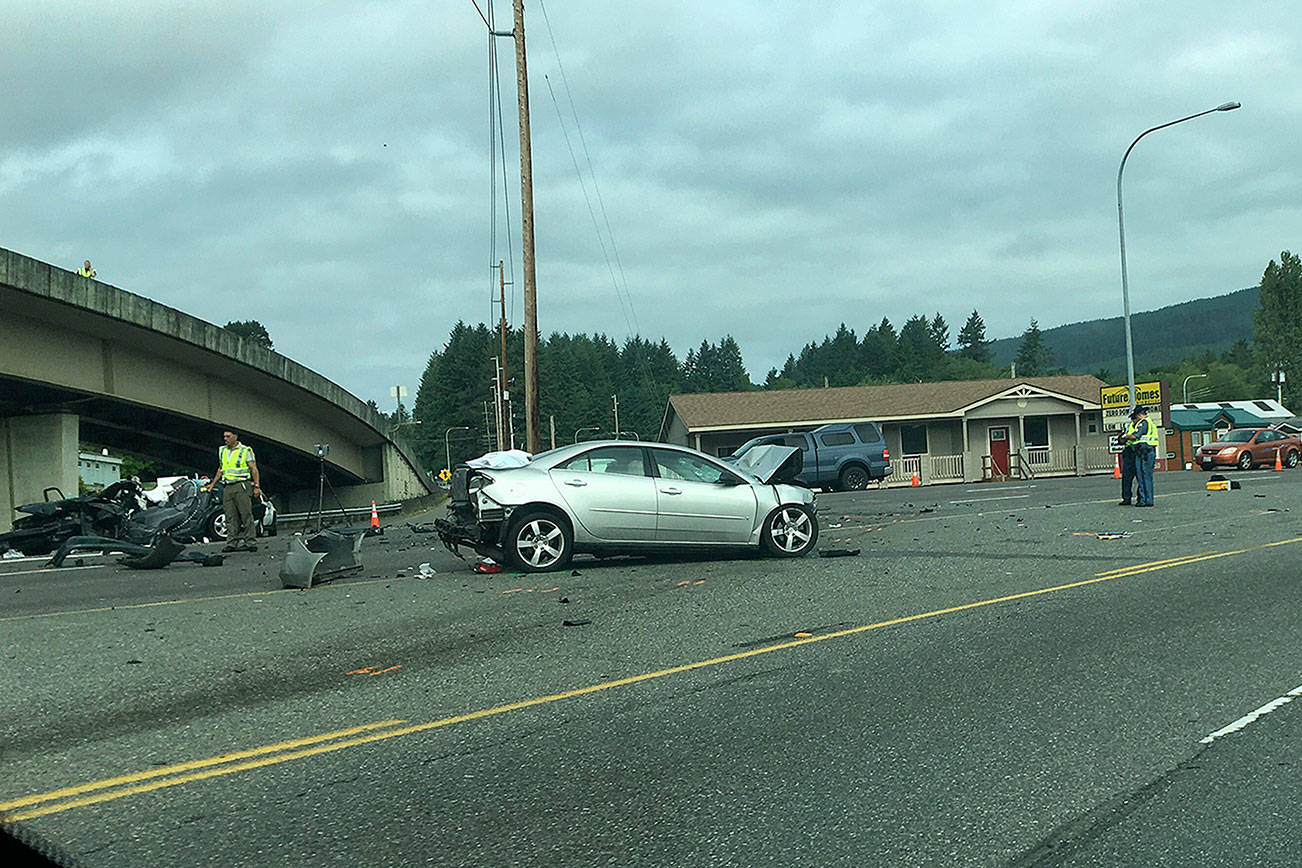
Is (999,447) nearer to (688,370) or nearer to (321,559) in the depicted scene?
(321,559)

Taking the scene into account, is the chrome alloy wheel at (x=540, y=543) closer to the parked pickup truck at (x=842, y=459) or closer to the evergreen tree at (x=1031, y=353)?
the parked pickup truck at (x=842, y=459)

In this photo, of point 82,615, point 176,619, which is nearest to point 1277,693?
point 176,619

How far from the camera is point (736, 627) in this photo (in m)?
8.80

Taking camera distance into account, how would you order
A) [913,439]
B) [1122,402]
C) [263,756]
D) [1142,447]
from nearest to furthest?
[263,756]
[1142,447]
[1122,402]
[913,439]

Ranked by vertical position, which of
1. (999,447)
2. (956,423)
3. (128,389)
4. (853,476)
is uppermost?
(128,389)

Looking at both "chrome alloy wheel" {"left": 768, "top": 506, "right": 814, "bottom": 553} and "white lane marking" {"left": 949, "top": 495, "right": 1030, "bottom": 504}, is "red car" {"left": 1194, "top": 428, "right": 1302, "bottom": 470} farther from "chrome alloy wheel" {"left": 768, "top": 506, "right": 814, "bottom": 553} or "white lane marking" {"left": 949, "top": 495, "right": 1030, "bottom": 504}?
"chrome alloy wheel" {"left": 768, "top": 506, "right": 814, "bottom": 553}

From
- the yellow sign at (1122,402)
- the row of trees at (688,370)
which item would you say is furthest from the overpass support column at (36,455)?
the row of trees at (688,370)

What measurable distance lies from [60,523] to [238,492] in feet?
12.8

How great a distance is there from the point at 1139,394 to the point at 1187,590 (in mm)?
35014

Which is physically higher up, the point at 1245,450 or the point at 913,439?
the point at 913,439

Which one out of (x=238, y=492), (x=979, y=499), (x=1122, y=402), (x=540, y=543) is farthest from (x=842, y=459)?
(x=540, y=543)

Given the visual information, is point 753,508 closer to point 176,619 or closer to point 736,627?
point 736,627

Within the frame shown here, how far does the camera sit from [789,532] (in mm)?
13547

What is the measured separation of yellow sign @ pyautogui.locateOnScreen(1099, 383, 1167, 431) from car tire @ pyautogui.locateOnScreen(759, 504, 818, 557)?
1035 inches
